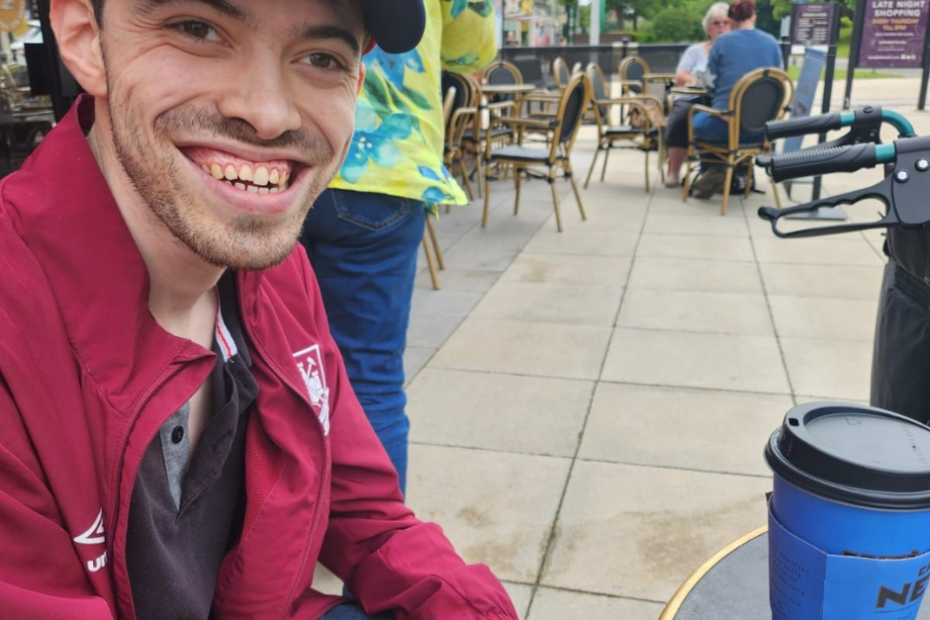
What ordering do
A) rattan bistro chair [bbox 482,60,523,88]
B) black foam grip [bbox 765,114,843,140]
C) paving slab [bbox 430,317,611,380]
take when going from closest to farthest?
black foam grip [bbox 765,114,843,140] < paving slab [bbox 430,317,611,380] < rattan bistro chair [bbox 482,60,523,88]

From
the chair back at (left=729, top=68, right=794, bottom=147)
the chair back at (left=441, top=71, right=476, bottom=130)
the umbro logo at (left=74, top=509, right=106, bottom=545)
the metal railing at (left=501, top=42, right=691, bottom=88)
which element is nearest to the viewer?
the umbro logo at (left=74, top=509, right=106, bottom=545)

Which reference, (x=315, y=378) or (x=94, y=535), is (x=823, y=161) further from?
(x=94, y=535)

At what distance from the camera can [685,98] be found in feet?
Answer: 29.3

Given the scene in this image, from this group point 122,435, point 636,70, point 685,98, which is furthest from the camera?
point 636,70

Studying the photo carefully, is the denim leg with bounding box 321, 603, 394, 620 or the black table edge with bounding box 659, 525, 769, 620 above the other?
the black table edge with bounding box 659, 525, 769, 620

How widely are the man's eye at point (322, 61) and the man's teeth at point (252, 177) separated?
17 centimetres

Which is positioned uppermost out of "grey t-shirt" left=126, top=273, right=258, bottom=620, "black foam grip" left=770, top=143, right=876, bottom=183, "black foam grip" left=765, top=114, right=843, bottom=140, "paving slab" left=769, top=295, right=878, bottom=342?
Result: "black foam grip" left=765, top=114, right=843, bottom=140

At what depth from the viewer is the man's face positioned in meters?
1.17

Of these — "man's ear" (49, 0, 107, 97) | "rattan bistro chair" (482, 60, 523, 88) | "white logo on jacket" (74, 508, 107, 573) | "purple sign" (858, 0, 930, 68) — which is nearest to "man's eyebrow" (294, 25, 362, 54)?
"man's ear" (49, 0, 107, 97)

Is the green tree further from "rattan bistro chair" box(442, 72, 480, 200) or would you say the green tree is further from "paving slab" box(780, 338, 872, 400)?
"paving slab" box(780, 338, 872, 400)

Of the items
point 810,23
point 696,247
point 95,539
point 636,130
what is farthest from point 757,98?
point 95,539

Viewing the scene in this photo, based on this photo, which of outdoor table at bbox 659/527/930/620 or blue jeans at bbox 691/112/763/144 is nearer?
outdoor table at bbox 659/527/930/620

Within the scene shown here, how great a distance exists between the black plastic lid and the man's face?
736 millimetres

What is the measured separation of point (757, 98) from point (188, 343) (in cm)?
733
